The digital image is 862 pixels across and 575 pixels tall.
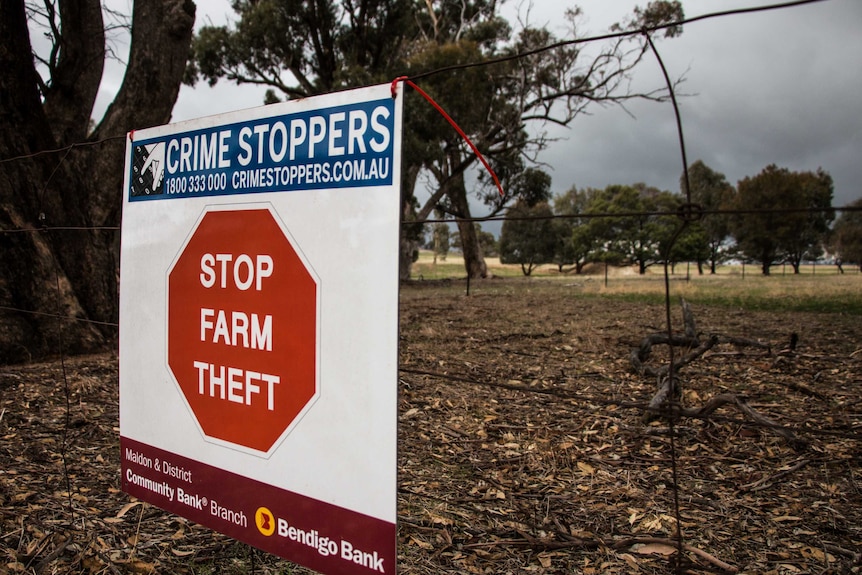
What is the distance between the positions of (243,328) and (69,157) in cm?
452

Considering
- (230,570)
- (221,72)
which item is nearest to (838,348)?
(230,570)

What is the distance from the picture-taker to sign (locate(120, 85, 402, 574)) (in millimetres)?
1297

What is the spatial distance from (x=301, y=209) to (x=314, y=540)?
756mm

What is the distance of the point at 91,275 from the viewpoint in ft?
16.9

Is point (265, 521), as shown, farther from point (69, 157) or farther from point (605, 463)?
point (69, 157)

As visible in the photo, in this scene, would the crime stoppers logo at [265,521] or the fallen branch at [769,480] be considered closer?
the crime stoppers logo at [265,521]

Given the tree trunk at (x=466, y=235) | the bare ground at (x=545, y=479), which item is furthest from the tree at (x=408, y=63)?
the bare ground at (x=545, y=479)

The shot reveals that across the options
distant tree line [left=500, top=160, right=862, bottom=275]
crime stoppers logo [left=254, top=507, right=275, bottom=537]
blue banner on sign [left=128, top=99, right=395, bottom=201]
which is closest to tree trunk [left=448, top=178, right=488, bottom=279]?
distant tree line [left=500, top=160, right=862, bottom=275]

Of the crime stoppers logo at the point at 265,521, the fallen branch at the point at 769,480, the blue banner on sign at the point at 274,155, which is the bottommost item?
the fallen branch at the point at 769,480

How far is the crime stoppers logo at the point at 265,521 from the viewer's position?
1486mm

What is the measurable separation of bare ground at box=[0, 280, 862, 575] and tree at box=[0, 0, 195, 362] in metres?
0.41

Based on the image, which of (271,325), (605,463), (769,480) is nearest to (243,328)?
(271,325)

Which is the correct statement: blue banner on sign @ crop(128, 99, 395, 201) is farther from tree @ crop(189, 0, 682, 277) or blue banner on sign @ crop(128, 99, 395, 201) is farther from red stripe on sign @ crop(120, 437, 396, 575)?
tree @ crop(189, 0, 682, 277)

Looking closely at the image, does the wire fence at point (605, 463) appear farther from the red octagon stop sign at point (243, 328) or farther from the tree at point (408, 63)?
the tree at point (408, 63)
